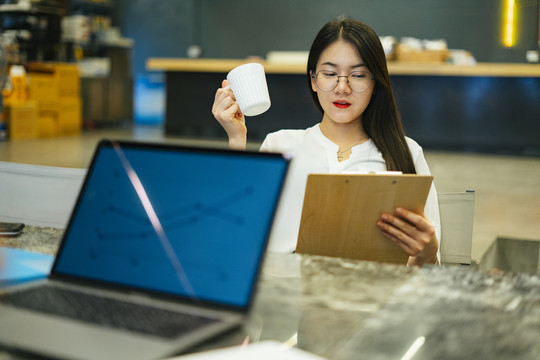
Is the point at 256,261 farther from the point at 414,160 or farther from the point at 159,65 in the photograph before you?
the point at 159,65

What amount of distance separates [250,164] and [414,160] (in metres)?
0.92

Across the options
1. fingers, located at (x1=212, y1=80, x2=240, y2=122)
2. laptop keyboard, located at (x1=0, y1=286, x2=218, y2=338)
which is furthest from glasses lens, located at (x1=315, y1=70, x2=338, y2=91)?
laptop keyboard, located at (x1=0, y1=286, x2=218, y2=338)

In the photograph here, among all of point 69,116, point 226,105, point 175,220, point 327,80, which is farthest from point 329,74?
point 69,116

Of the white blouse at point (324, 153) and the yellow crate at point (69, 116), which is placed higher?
the white blouse at point (324, 153)

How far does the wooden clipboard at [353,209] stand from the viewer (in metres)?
0.92

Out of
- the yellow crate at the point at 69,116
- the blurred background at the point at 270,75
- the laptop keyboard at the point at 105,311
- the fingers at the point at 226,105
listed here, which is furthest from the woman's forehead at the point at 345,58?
the yellow crate at the point at 69,116

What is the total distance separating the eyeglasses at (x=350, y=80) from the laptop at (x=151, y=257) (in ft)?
2.75

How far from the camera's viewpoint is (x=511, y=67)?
21.4 feet

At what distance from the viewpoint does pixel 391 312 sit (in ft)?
1.93

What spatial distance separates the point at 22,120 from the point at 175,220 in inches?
270

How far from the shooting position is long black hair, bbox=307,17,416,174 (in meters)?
1.42

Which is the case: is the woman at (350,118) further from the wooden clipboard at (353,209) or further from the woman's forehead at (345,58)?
the wooden clipboard at (353,209)

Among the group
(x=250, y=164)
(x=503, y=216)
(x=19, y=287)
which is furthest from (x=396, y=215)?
(x=503, y=216)

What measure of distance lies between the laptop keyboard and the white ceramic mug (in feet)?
2.27
